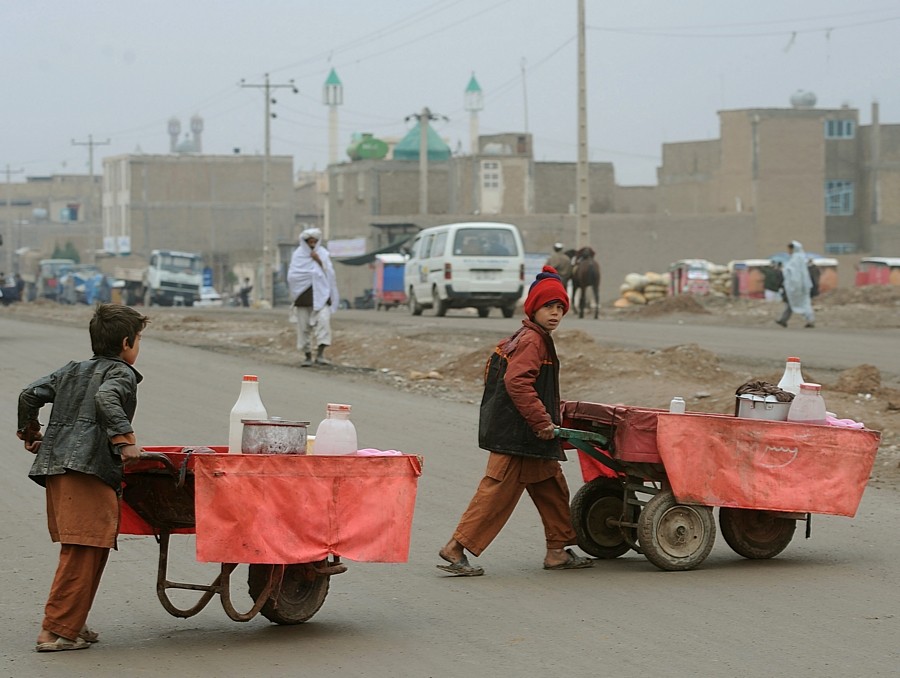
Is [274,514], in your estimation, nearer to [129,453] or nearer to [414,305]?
[129,453]

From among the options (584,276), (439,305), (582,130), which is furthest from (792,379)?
(582,130)

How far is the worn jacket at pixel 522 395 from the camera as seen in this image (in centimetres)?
693

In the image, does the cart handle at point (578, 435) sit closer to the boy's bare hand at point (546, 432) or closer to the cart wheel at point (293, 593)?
the boy's bare hand at point (546, 432)

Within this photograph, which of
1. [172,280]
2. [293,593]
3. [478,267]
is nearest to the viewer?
A: [293,593]

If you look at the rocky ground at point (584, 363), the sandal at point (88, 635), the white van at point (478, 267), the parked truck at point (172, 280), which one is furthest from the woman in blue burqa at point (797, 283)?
the parked truck at point (172, 280)

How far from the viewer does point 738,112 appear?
78500 millimetres

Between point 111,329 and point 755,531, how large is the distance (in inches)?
146

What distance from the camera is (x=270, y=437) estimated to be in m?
5.61

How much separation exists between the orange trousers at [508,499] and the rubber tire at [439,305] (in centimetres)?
2317

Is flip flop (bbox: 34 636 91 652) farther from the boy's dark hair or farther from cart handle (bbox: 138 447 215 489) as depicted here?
the boy's dark hair

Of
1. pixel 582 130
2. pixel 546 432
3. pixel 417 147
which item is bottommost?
pixel 546 432

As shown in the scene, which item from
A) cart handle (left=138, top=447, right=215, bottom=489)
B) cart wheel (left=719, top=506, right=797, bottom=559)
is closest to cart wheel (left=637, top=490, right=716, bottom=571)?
cart wheel (left=719, top=506, right=797, bottom=559)

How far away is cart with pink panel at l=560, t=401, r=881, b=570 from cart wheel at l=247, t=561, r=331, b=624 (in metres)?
1.68

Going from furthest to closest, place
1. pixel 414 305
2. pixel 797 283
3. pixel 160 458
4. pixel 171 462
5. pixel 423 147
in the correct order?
pixel 423 147
pixel 414 305
pixel 797 283
pixel 171 462
pixel 160 458
